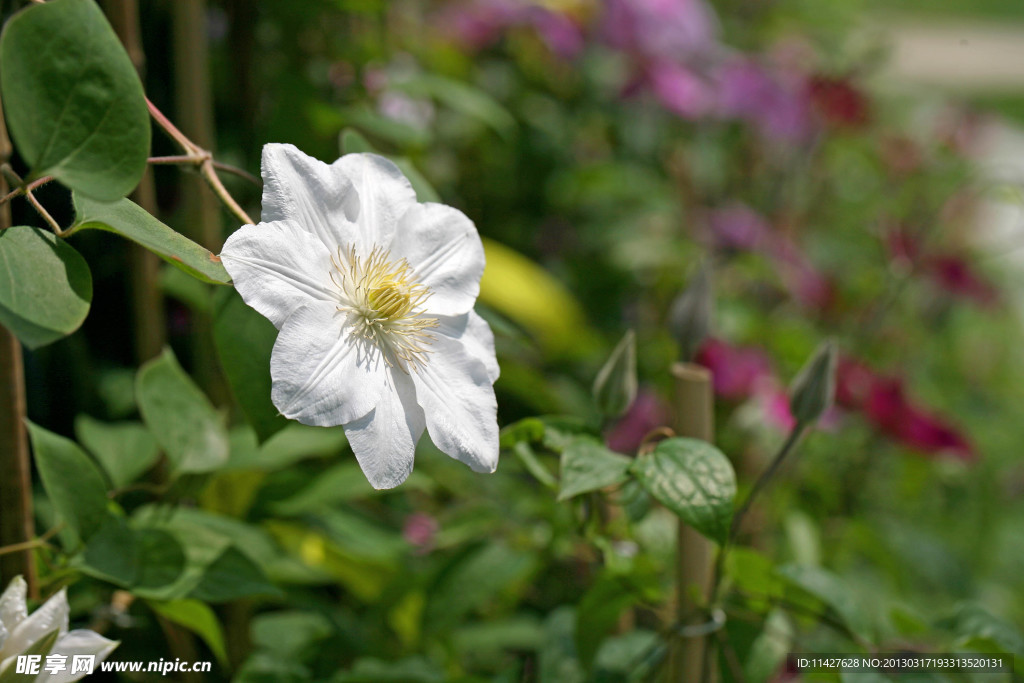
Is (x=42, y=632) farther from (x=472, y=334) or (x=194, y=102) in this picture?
(x=194, y=102)

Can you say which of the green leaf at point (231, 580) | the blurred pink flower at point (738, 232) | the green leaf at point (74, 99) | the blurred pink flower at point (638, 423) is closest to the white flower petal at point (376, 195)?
the green leaf at point (74, 99)

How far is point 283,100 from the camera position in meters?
0.84

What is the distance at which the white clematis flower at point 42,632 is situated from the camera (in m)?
0.42

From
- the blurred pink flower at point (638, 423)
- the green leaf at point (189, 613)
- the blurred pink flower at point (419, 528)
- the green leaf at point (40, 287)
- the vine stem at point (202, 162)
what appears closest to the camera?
the green leaf at point (40, 287)

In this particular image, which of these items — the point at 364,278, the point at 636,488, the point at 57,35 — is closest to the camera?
the point at 57,35

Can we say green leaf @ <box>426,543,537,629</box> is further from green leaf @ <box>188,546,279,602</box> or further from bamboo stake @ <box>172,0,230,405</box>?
bamboo stake @ <box>172,0,230,405</box>

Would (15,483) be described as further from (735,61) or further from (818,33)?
(818,33)

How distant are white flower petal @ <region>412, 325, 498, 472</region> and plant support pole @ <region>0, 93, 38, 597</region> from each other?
247mm

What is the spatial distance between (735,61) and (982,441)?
0.90 meters

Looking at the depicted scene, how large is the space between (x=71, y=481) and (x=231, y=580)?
0.38 ft

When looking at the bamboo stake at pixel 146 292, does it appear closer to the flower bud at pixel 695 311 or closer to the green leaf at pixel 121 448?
the green leaf at pixel 121 448

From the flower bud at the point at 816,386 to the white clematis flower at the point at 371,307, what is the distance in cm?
26

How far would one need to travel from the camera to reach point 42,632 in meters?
0.42

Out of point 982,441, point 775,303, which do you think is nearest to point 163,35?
point 775,303
